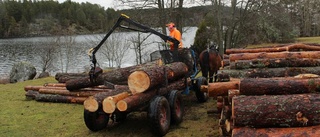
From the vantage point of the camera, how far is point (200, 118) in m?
7.94

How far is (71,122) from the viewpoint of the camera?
325 inches

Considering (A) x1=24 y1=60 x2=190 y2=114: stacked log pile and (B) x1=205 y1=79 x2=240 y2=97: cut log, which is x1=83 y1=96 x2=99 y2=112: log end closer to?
(A) x1=24 y1=60 x2=190 y2=114: stacked log pile

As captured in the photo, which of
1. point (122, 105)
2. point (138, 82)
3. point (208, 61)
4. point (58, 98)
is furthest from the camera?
point (58, 98)

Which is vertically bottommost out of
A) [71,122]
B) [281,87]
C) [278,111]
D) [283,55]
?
[71,122]

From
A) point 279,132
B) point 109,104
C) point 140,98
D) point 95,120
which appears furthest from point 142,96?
point 279,132

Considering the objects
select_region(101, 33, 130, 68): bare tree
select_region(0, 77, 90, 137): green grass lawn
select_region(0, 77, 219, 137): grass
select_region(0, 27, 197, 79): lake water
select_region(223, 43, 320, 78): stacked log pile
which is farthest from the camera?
select_region(101, 33, 130, 68): bare tree

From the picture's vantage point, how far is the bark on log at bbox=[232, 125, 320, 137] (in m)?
3.80

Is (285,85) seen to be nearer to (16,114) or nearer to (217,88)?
(217,88)

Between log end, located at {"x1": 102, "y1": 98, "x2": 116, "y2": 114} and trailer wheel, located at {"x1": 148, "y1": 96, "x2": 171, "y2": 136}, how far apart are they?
0.74 meters

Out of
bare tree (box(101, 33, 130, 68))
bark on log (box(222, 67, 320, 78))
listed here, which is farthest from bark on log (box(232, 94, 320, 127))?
bare tree (box(101, 33, 130, 68))

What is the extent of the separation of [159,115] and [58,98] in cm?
553

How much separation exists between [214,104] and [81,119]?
3.90 m

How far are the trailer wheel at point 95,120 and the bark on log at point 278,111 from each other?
11.1 ft

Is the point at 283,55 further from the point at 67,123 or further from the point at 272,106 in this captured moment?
the point at 67,123
